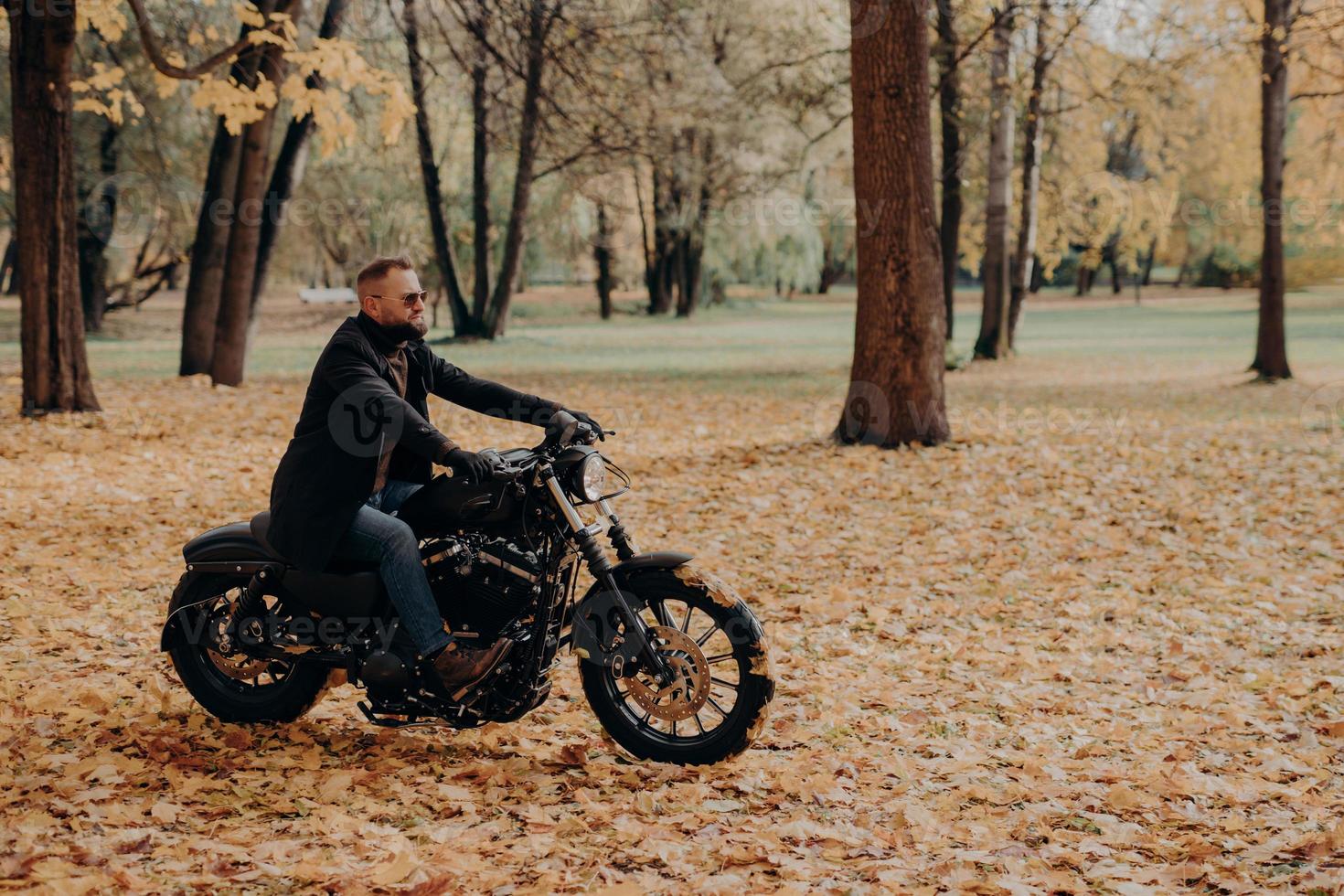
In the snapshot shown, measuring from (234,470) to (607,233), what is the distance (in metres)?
29.5

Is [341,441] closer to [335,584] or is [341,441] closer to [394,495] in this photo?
[394,495]

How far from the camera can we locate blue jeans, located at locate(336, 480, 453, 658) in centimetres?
429

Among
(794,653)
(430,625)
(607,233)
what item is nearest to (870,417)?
(794,653)

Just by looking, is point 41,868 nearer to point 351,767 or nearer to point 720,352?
point 351,767

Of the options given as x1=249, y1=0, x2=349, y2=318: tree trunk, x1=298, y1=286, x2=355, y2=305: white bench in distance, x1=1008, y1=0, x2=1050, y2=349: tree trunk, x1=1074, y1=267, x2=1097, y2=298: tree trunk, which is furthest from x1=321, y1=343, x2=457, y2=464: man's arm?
x1=1074, y1=267, x2=1097, y2=298: tree trunk

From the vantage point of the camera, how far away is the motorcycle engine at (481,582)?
14.4 ft

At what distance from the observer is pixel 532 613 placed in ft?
14.7

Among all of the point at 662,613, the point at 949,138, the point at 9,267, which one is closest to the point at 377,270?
the point at 662,613

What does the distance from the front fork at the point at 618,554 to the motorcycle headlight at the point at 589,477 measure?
62 millimetres

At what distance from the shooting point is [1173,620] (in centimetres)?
677

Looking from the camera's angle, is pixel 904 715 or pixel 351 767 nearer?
pixel 351 767

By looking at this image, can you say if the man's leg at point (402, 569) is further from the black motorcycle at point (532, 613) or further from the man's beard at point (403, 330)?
the man's beard at point (403, 330)

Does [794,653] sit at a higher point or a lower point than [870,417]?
lower

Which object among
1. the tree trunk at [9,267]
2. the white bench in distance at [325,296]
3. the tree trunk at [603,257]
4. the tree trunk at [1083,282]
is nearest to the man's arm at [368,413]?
the tree trunk at [603,257]
